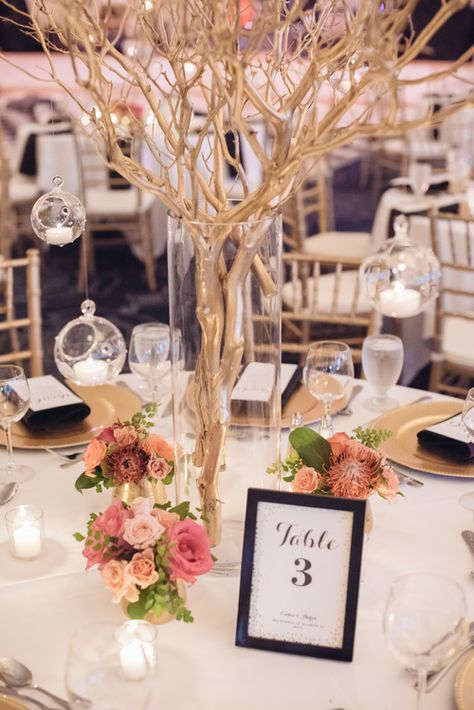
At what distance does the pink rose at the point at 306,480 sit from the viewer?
1377 millimetres

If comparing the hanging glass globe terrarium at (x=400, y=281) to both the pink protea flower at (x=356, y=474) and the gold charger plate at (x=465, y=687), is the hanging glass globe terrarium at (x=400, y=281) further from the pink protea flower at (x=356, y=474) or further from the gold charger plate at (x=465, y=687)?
the gold charger plate at (x=465, y=687)

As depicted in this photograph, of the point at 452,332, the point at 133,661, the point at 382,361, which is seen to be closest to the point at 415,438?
the point at 382,361

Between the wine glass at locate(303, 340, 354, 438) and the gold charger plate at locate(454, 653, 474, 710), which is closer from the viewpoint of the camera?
the gold charger plate at locate(454, 653, 474, 710)

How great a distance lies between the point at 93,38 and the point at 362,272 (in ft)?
4.26

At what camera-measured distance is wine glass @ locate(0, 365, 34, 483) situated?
1.71m

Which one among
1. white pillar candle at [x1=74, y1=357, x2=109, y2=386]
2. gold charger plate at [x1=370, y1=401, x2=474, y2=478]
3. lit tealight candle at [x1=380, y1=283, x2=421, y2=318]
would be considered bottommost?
gold charger plate at [x1=370, y1=401, x2=474, y2=478]

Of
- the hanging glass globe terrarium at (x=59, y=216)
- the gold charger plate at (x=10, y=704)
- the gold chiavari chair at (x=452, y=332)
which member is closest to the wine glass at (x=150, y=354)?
the hanging glass globe terrarium at (x=59, y=216)

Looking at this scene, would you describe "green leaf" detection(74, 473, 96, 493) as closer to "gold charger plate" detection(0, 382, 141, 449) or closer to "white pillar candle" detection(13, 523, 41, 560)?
"white pillar candle" detection(13, 523, 41, 560)

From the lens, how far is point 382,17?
1137mm

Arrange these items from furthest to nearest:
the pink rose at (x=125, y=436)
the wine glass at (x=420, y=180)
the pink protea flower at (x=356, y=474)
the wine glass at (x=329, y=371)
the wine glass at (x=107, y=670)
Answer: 1. the wine glass at (x=420, y=180)
2. the wine glass at (x=329, y=371)
3. the pink rose at (x=125, y=436)
4. the pink protea flower at (x=356, y=474)
5. the wine glass at (x=107, y=670)

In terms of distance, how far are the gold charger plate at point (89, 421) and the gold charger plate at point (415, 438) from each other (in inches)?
22.1

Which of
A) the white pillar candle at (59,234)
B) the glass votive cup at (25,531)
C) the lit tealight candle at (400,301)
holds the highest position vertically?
the white pillar candle at (59,234)

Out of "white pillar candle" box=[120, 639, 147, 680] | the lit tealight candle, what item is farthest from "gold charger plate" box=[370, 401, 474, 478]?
"white pillar candle" box=[120, 639, 147, 680]

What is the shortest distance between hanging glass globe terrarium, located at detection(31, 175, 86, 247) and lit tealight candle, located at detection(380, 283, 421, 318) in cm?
84
